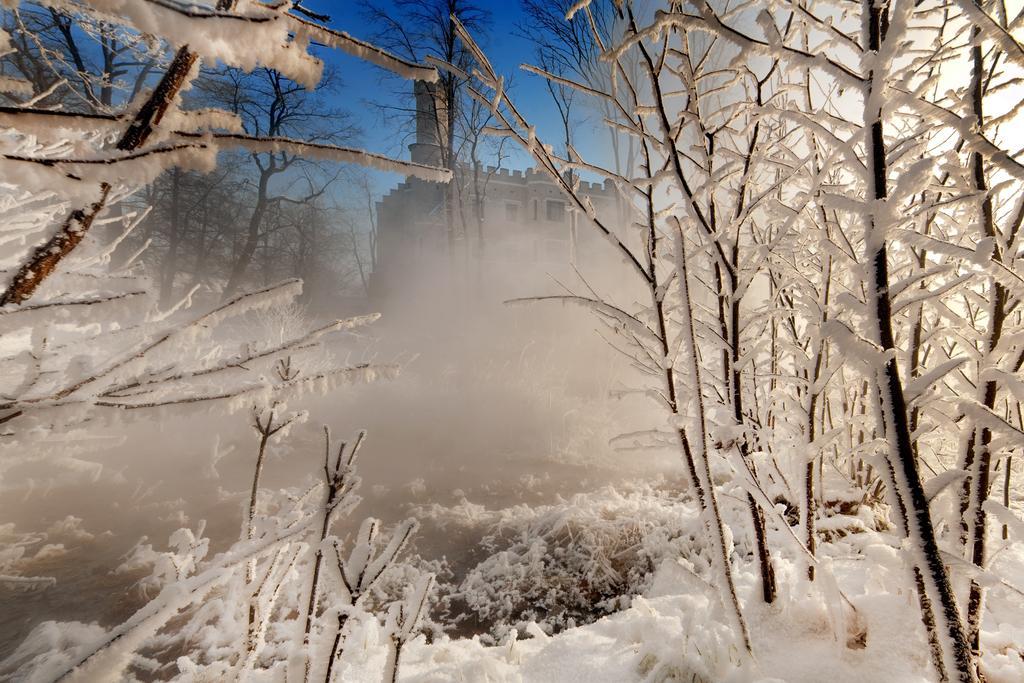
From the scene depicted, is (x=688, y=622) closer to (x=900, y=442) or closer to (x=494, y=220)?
Answer: (x=900, y=442)

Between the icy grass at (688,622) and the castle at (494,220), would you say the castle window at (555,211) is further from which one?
the icy grass at (688,622)

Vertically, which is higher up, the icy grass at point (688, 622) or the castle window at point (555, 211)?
the castle window at point (555, 211)

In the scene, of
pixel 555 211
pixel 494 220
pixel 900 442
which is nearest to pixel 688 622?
pixel 900 442

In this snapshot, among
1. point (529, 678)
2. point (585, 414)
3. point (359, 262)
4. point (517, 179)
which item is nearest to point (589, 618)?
point (529, 678)

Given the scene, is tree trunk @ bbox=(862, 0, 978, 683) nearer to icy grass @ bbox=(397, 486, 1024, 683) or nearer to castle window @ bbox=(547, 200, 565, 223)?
icy grass @ bbox=(397, 486, 1024, 683)

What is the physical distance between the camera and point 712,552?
A: 146 centimetres

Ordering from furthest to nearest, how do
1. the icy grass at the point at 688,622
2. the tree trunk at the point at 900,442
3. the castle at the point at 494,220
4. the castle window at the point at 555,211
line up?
the castle window at the point at 555,211 → the castle at the point at 494,220 → the icy grass at the point at 688,622 → the tree trunk at the point at 900,442

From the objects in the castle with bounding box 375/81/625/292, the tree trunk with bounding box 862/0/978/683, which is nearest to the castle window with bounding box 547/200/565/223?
the castle with bounding box 375/81/625/292

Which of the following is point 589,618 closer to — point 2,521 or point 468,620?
point 468,620

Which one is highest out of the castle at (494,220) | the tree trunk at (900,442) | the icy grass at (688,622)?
the castle at (494,220)

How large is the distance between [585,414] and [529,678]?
8054 millimetres

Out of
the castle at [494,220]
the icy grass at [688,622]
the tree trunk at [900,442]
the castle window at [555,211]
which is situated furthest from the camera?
the castle window at [555,211]

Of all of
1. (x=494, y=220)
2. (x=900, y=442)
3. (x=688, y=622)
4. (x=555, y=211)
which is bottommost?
(x=688, y=622)

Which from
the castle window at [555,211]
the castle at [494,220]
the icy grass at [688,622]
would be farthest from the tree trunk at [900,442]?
the castle window at [555,211]
